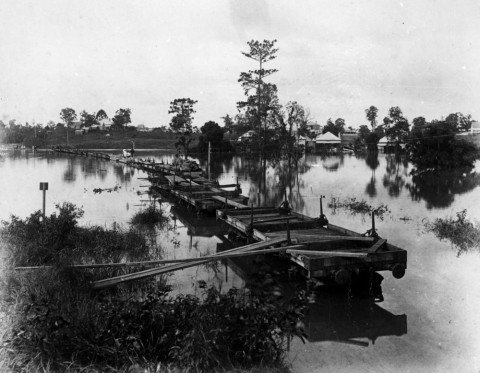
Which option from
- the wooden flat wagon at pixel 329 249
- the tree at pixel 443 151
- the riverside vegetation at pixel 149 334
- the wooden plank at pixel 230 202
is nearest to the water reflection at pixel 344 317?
the wooden flat wagon at pixel 329 249

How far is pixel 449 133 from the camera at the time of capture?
4769 cm

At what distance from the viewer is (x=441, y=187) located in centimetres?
3125

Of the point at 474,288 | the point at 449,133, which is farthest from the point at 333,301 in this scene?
the point at 449,133

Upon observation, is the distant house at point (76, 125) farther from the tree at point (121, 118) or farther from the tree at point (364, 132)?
the tree at point (364, 132)

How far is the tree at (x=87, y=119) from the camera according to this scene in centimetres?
12988

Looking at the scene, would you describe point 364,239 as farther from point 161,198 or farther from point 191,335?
point 161,198

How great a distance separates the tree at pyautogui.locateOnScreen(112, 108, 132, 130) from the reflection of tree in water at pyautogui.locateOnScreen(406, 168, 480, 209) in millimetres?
99491

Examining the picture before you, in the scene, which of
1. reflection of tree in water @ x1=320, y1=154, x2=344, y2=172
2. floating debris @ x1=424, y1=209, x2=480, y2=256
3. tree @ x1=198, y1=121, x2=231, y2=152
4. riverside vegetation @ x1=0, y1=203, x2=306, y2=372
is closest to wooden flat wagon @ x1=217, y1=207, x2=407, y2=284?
riverside vegetation @ x1=0, y1=203, x2=306, y2=372

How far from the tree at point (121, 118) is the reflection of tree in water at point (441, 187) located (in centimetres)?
9949

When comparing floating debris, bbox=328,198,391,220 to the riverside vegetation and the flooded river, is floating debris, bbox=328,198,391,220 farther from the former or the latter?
the riverside vegetation

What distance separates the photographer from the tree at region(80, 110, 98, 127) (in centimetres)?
12988

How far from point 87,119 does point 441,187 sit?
117m

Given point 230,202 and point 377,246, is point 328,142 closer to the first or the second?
point 230,202

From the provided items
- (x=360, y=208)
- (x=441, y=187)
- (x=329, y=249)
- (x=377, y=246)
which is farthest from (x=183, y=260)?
(x=441, y=187)
